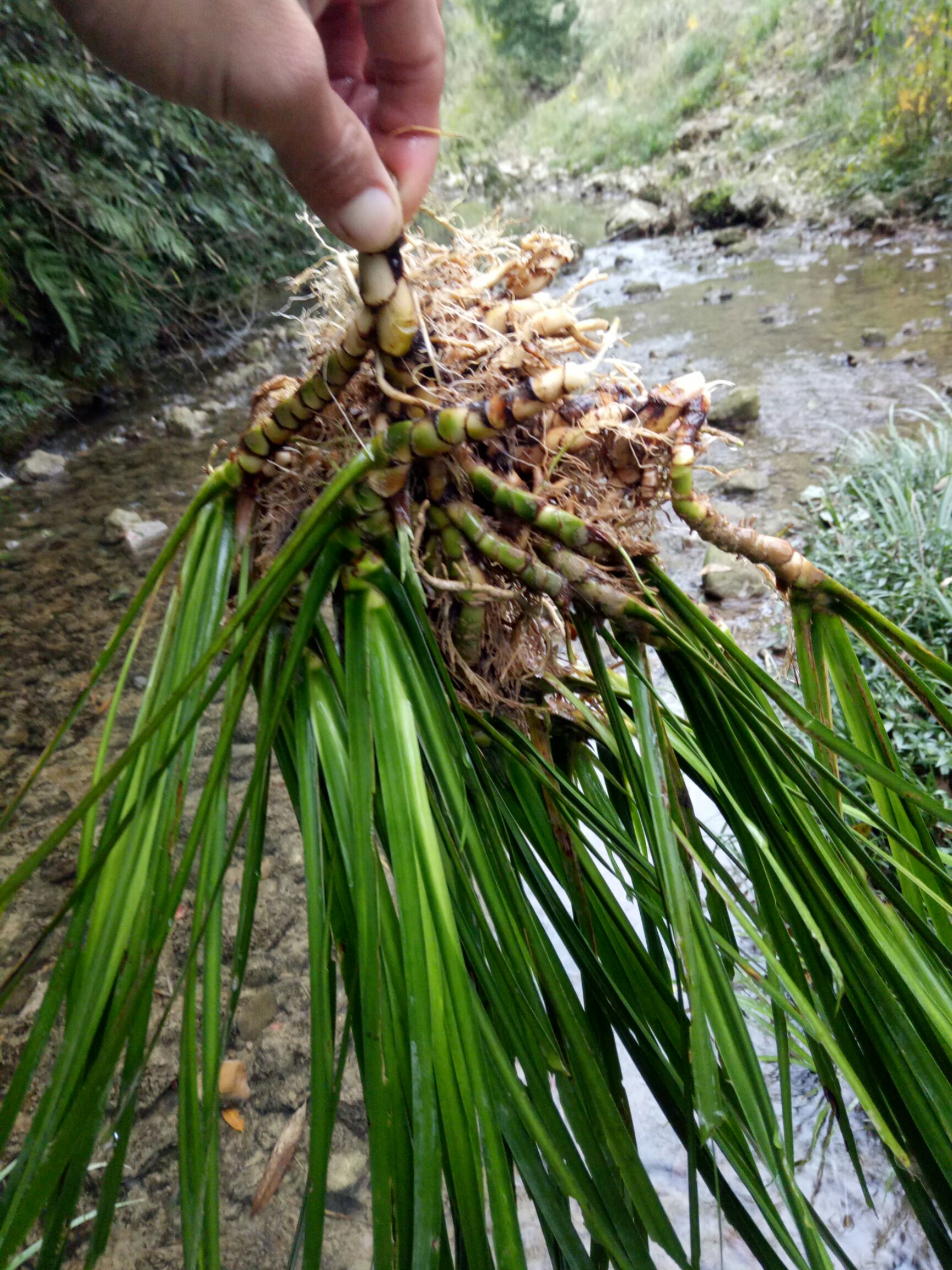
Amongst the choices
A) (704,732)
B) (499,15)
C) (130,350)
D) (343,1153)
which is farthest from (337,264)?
(499,15)

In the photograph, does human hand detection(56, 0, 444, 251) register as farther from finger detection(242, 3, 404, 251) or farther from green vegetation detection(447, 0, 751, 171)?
green vegetation detection(447, 0, 751, 171)

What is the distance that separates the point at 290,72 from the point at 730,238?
632 centimetres

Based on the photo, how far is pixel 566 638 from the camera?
0.62 metres

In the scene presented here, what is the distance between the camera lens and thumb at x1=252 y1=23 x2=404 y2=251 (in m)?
0.44

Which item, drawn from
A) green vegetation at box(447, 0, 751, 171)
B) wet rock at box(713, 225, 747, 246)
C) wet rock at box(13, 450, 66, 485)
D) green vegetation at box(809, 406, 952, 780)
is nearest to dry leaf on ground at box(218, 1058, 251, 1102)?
green vegetation at box(809, 406, 952, 780)

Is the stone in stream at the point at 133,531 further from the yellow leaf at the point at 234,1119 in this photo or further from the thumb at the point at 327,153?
the thumb at the point at 327,153

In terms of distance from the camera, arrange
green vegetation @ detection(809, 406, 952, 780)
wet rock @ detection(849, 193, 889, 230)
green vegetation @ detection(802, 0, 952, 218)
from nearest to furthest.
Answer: green vegetation @ detection(809, 406, 952, 780), green vegetation @ detection(802, 0, 952, 218), wet rock @ detection(849, 193, 889, 230)

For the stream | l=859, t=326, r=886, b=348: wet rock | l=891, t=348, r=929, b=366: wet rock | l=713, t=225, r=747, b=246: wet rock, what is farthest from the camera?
l=713, t=225, r=747, b=246: wet rock

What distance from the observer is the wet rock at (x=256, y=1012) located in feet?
3.61

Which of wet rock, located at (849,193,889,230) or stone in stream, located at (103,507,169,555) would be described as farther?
wet rock, located at (849,193,889,230)

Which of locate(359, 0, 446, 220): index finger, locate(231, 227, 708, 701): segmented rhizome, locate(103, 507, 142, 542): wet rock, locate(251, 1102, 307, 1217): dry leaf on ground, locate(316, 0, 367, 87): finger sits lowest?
locate(251, 1102, 307, 1217): dry leaf on ground

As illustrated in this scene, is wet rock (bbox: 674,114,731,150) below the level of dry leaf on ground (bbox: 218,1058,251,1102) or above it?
above

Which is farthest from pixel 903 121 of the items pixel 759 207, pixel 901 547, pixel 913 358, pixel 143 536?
pixel 143 536

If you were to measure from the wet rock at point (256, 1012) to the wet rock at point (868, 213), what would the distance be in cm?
574
